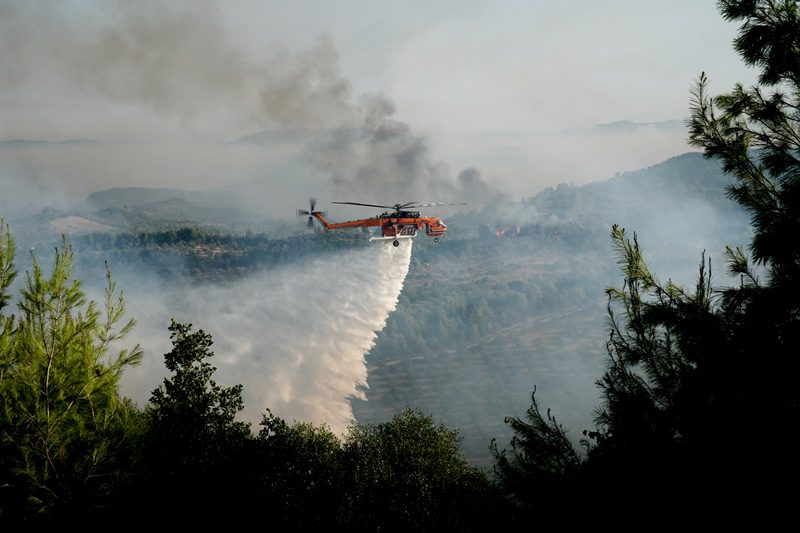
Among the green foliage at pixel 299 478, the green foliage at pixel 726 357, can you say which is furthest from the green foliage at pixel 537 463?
the green foliage at pixel 299 478

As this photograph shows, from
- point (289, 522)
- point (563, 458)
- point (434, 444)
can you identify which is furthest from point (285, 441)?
point (563, 458)

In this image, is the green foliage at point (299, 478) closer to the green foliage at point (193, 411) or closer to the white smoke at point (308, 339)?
the green foliage at point (193, 411)

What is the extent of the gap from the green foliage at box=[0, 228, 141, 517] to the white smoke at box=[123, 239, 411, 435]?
70923 mm

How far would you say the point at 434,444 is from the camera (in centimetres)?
4638

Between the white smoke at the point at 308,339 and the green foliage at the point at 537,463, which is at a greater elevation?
the white smoke at the point at 308,339

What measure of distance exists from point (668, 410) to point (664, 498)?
4.83 ft

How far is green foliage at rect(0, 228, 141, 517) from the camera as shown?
16.3 meters

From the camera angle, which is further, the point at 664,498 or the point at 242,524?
the point at 242,524

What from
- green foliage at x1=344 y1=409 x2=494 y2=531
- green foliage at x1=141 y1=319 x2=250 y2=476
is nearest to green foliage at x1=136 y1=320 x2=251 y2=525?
green foliage at x1=141 y1=319 x2=250 y2=476

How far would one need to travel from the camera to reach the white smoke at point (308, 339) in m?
95.9

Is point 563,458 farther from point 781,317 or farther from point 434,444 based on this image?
point 434,444

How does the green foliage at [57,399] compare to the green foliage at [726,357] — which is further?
the green foliage at [57,399]

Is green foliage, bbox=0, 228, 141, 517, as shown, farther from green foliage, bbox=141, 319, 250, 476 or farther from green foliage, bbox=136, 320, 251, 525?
green foliage, bbox=141, 319, 250, 476

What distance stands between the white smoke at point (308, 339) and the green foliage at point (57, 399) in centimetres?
7092
